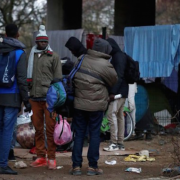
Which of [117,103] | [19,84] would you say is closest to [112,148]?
[117,103]

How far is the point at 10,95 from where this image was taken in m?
6.95

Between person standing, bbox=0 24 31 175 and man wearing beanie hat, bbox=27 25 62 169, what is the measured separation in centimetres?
65

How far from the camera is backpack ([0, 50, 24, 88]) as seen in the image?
6859mm

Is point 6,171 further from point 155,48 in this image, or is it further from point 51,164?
point 155,48

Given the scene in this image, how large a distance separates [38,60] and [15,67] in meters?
Result: 0.82

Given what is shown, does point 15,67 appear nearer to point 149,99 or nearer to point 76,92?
point 76,92

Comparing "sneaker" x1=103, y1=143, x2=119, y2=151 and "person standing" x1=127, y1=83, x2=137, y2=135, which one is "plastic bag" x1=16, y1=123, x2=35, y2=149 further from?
"person standing" x1=127, y1=83, x2=137, y2=135

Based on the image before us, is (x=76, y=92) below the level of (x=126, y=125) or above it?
above

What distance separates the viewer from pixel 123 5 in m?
19.1

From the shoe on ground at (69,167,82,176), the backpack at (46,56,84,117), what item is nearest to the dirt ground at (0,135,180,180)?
the shoe on ground at (69,167,82,176)

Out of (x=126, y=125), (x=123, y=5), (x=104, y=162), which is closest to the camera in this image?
(x=104, y=162)

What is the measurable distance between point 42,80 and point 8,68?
0.90m

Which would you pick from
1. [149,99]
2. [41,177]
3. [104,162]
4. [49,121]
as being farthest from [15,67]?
[149,99]

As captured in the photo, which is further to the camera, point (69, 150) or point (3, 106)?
point (69, 150)
